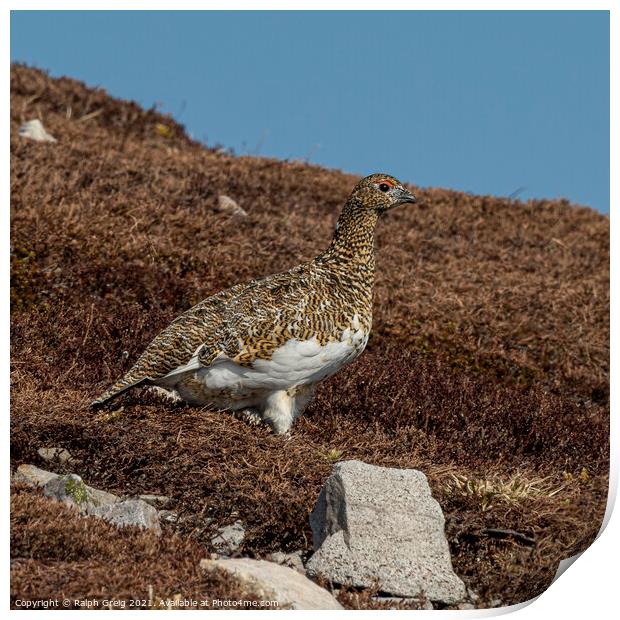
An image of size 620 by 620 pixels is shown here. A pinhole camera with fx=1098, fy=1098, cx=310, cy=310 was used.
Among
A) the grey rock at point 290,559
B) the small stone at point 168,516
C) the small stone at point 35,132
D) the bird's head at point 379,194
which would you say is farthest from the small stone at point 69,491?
the small stone at point 35,132

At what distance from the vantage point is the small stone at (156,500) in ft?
20.9

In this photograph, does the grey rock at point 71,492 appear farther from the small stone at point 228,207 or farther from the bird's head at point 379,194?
the small stone at point 228,207

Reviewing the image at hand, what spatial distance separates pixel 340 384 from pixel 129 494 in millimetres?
2729

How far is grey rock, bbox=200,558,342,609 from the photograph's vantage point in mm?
5137

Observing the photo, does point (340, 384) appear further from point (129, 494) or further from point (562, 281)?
point (562, 281)

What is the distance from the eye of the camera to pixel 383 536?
5836mm

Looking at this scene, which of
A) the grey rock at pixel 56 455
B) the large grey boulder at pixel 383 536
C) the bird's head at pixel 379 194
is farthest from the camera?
the bird's head at pixel 379 194

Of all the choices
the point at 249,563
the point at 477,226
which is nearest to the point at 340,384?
the point at 249,563

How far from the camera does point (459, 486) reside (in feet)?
22.2

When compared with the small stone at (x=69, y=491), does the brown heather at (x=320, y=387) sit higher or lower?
higher

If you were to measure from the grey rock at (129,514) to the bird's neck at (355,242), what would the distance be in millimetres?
2371

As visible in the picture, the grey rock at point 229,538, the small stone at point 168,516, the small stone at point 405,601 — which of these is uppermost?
the small stone at point 168,516

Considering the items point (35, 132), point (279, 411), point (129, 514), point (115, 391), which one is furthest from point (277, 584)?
point (35, 132)

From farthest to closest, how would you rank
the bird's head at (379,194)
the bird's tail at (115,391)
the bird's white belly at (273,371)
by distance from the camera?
the bird's head at (379,194), the bird's tail at (115,391), the bird's white belly at (273,371)
